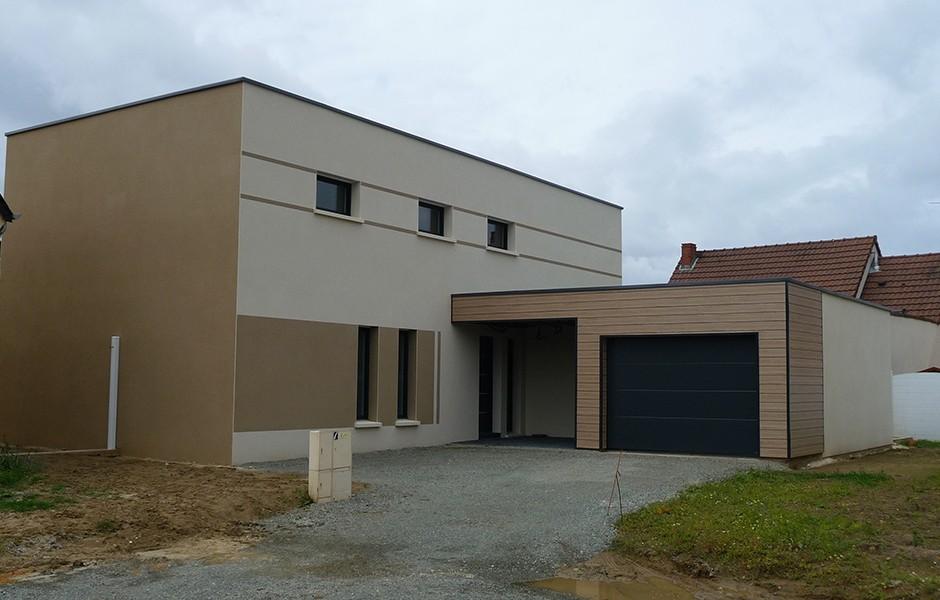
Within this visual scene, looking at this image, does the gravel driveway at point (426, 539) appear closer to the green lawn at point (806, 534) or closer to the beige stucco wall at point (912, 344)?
the green lawn at point (806, 534)

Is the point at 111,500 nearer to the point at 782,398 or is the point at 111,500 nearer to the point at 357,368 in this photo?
the point at 357,368

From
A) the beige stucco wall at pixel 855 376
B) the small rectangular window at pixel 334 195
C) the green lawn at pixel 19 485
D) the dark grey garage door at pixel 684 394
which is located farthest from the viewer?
the beige stucco wall at pixel 855 376

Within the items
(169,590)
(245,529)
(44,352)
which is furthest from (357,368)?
(169,590)

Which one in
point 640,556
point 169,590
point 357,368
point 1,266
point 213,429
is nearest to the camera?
point 169,590

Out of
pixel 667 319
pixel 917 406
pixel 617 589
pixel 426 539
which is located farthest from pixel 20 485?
pixel 917 406

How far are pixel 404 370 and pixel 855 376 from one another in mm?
9207

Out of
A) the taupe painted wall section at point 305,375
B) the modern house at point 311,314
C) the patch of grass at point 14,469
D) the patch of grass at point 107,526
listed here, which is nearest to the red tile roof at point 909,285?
the modern house at point 311,314

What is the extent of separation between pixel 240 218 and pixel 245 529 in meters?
6.64

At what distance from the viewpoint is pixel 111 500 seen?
472 inches

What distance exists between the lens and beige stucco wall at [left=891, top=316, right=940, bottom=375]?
25125 mm

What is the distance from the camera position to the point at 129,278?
17.4 meters

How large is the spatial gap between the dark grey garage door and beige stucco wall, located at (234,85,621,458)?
3959 mm

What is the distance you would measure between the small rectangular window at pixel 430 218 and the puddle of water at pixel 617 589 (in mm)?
12351

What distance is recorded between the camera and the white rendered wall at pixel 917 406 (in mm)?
23458
